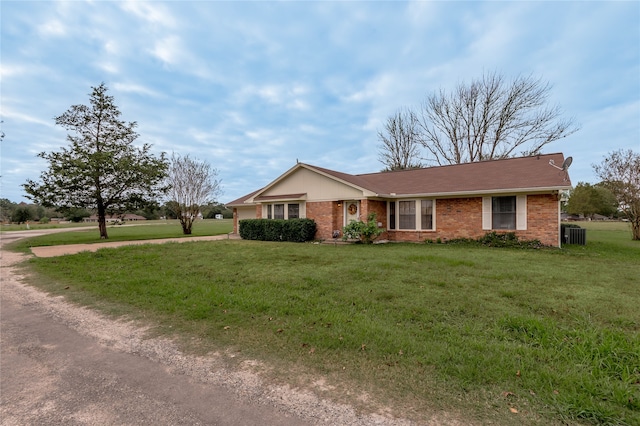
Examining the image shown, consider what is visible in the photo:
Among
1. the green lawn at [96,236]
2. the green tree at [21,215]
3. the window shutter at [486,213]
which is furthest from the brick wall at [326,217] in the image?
the green tree at [21,215]

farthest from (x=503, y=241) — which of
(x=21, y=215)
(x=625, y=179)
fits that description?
(x=21, y=215)

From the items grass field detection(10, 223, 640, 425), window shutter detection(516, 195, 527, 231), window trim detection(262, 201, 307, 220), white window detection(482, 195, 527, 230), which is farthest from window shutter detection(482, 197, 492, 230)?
window trim detection(262, 201, 307, 220)

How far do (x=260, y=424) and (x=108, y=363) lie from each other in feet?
6.91

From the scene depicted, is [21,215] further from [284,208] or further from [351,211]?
[351,211]

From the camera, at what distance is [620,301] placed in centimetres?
477

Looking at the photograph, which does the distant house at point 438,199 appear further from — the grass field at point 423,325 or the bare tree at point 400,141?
the bare tree at point 400,141

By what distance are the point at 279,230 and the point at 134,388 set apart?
520 inches

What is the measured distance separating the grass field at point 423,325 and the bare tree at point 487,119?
19244 mm

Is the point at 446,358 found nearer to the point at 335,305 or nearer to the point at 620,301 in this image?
the point at 335,305

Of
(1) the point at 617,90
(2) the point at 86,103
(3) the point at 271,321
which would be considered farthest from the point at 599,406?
(2) the point at 86,103

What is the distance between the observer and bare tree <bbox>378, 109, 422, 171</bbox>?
2828 cm

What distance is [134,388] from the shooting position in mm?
2639

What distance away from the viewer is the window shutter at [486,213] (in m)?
12.5

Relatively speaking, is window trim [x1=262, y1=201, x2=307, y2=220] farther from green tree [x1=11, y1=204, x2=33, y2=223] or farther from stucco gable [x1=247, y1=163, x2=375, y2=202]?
green tree [x1=11, y1=204, x2=33, y2=223]
